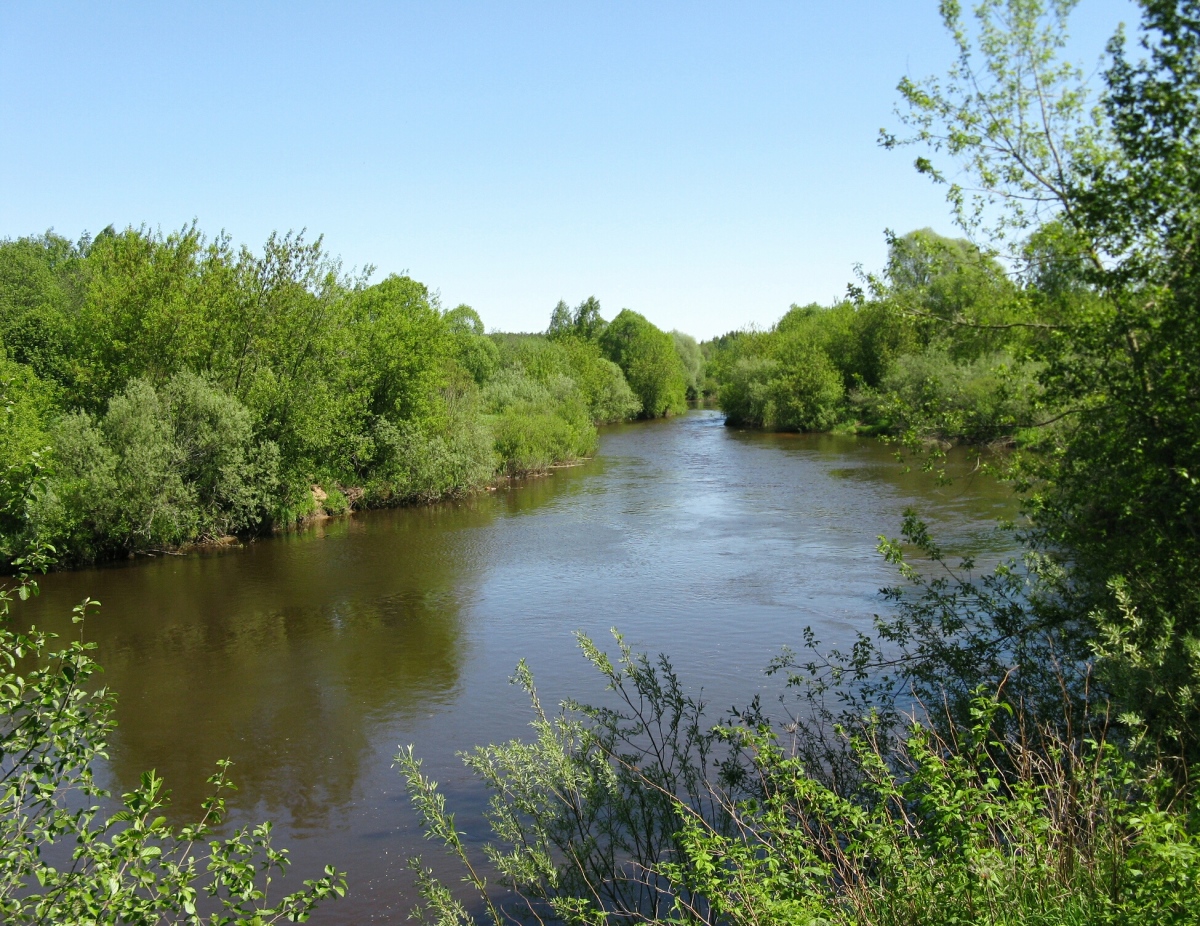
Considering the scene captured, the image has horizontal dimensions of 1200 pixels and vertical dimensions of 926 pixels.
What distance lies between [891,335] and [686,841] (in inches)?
2369

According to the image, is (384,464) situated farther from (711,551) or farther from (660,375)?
(660,375)

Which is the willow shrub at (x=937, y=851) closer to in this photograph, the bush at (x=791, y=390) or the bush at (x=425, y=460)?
the bush at (x=425, y=460)

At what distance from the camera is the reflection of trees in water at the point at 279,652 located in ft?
40.1

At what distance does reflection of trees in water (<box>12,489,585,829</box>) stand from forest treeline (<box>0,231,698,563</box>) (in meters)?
1.84

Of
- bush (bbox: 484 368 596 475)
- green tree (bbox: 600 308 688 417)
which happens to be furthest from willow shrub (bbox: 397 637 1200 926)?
Answer: green tree (bbox: 600 308 688 417)

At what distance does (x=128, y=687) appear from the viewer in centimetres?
1516

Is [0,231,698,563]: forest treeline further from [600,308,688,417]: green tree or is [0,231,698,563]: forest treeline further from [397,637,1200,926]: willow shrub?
[600,308,688,417]: green tree

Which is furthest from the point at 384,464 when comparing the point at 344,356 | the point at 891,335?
the point at 891,335

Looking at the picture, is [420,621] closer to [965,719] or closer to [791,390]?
[965,719]

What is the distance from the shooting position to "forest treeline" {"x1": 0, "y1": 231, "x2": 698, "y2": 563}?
2309 centimetres

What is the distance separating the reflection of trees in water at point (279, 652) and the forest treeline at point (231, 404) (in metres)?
1.84

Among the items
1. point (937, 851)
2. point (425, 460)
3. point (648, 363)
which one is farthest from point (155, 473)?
point (648, 363)

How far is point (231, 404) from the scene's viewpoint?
2545 cm

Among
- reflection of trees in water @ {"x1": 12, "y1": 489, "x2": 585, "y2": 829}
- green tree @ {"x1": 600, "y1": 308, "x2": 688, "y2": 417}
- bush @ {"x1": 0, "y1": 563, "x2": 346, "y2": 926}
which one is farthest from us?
green tree @ {"x1": 600, "y1": 308, "x2": 688, "y2": 417}
